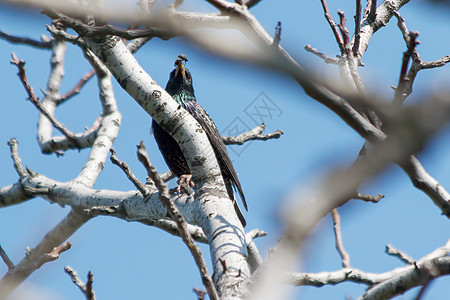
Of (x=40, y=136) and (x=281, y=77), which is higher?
(x=40, y=136)

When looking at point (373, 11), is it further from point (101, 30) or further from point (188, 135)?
point (101, 30)

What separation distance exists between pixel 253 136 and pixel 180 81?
4.99ft

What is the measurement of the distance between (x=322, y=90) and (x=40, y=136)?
15.8 ft

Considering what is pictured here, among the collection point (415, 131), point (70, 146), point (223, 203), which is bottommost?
point (415, 131)

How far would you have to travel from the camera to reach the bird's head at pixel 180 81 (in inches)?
238

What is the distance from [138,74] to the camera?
2961 millimetres

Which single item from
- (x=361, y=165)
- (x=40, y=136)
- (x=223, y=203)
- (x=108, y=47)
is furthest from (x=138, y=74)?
(x=40, y=136)

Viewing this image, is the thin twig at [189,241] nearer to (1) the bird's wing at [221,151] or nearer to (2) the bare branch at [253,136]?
(1) the bird's wing at [221,151]

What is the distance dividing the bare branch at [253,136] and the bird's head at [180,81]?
1.29m

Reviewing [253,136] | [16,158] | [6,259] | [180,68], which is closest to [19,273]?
[6,259]

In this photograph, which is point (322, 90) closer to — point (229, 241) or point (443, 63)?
point (229, 241)

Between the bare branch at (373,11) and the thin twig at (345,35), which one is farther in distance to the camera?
the bare branch at (373,11)

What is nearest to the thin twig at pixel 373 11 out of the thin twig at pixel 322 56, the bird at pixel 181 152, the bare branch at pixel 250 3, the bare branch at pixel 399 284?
the thin twig at pixel 322 56

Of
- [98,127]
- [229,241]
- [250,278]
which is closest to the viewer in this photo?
[250,278]
